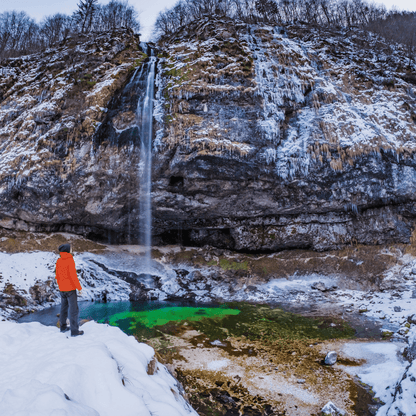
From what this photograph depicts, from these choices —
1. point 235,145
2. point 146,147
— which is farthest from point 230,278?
point 146,147

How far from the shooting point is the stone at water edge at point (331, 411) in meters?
5.12

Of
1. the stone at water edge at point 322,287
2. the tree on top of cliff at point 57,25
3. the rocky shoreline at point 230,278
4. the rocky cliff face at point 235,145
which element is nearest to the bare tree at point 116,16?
the tree on top of cliff at point 57,25

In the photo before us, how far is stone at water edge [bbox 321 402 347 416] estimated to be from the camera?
5.12 metres

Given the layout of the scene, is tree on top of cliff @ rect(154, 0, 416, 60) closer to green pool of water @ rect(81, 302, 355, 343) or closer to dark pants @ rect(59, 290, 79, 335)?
green pool of water @ rect(81, 302, 355, 343)

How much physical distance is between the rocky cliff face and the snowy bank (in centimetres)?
1316

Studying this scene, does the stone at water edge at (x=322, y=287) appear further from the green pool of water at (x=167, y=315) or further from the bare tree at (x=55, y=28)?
the bare tree at (x=55, y=28)

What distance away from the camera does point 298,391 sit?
6090mm

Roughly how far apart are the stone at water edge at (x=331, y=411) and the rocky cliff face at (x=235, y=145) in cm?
1334

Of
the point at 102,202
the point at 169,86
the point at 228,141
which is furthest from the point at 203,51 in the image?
the point at 102,202

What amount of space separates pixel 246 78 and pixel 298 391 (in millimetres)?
17010

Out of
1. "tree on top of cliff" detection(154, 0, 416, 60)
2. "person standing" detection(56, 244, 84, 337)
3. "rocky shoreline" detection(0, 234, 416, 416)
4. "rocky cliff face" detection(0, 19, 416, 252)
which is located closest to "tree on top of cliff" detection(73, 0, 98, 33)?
"tree on top of cliff" detection(154, 0, 416, 60)

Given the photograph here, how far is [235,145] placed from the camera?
16609mm

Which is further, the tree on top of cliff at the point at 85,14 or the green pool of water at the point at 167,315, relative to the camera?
the tree on top of cliff at the point at 85,14

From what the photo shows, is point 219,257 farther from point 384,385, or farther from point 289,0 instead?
point 289,0
